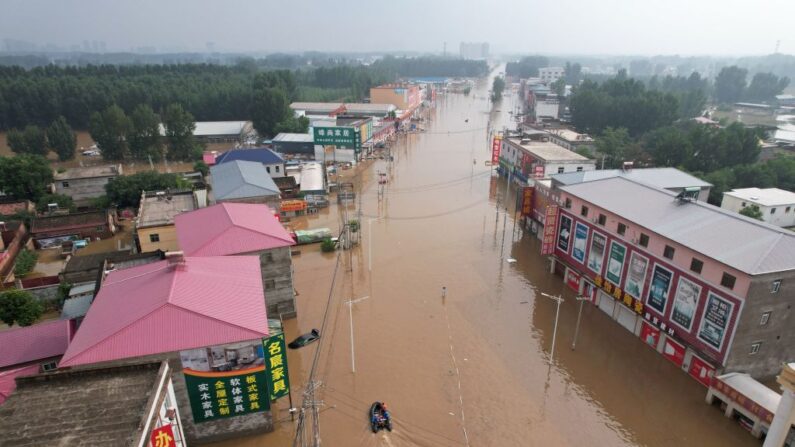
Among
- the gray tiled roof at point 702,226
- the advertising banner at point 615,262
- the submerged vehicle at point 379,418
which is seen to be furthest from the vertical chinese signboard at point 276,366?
the gray tiled roof at point 702,226

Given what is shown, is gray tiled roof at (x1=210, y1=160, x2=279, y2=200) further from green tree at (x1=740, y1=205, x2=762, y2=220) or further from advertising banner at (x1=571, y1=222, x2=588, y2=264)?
green tree at (x1=740, y1=205, x2=762, y2=220)

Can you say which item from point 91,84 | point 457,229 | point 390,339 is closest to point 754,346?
point 390,339

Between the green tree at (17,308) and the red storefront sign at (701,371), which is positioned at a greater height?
the green tree at (17,308)

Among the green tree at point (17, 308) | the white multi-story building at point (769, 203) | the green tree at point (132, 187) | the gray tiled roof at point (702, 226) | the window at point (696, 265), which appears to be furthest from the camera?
the green tree at point (132, 187)

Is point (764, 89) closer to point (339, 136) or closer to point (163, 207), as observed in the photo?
point (339, 136)

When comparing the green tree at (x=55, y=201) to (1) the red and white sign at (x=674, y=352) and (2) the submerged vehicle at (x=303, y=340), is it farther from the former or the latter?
(1) the red and white sign at (x=674, y=352)

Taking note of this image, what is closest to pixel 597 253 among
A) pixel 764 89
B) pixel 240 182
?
pixel 240 182
